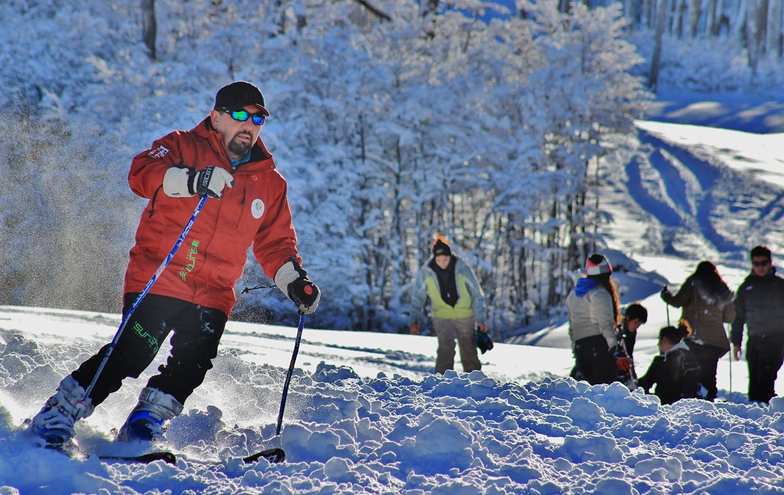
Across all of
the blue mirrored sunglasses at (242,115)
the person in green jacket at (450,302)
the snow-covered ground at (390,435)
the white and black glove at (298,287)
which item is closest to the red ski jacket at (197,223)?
the blue mirrored sunglasses at (242,115)

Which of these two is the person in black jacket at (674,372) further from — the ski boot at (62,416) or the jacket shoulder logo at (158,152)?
the ski boot at (62,416)

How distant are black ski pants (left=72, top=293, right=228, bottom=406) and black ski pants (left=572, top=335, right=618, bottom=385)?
4.01 meters

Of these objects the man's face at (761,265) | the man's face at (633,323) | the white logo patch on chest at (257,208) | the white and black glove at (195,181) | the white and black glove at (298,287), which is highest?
the white and black glove at (195,181)

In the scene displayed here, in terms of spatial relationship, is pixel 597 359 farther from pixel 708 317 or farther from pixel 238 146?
pixel 238 146

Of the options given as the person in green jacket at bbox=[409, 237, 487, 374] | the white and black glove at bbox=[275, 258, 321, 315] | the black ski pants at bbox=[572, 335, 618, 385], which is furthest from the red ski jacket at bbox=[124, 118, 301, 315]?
the black ski pants at bbox=[572, 335, 618, 385]

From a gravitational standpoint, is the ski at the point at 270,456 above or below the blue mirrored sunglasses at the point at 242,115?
below

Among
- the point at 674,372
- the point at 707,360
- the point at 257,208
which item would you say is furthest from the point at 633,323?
the point at 257,208

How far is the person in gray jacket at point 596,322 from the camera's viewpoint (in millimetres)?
6336

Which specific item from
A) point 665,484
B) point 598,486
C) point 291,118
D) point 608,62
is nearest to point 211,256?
point 598,486

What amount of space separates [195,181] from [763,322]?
5.97 metres

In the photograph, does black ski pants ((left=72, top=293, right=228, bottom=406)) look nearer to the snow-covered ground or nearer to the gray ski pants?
Answer: the snow-covered ground

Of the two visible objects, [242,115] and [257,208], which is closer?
[242,115]

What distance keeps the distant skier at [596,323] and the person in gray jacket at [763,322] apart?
1562 millimetres

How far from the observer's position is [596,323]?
253 inches
